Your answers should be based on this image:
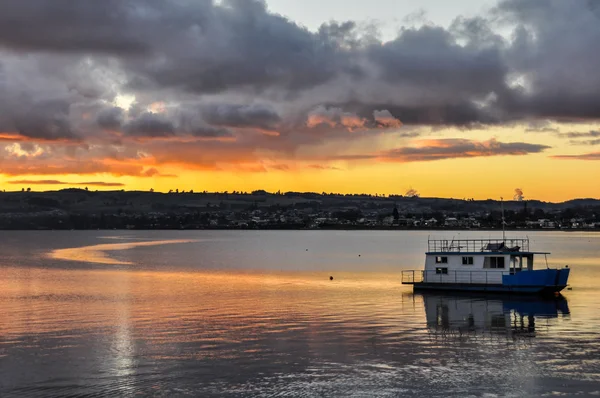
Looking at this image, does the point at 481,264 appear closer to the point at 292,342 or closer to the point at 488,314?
the point at 488,314

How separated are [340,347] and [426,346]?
18.6 feet

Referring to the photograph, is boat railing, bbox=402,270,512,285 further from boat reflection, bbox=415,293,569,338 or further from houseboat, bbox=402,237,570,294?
boat reflection, bbox=415,293,569,338

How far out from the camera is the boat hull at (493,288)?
73438 mm

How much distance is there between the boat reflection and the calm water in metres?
0.16

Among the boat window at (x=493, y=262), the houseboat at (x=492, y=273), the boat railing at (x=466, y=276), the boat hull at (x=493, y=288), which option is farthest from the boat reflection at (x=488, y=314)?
the boat window at (x=493, y=262)

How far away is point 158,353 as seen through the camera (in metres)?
44.8

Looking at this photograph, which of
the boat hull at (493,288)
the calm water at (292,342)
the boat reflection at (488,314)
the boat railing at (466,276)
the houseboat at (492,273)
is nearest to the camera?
the calm water at (292,342)

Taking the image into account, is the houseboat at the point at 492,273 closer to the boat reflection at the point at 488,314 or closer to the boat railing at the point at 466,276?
the boat railing at the point at 466,276

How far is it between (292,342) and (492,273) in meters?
Result: 34.8

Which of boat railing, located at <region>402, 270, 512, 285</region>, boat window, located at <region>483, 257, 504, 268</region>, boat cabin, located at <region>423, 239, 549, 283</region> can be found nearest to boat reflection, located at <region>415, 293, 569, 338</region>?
boat railing, located at <region>402, 270, 512, 285</region>

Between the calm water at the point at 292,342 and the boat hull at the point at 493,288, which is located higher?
the boat hull at the point at 493,288

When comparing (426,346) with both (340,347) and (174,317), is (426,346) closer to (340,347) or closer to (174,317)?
(340,347)

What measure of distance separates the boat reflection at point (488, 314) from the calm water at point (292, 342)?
162 millimetres

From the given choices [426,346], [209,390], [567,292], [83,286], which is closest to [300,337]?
[426,346]
